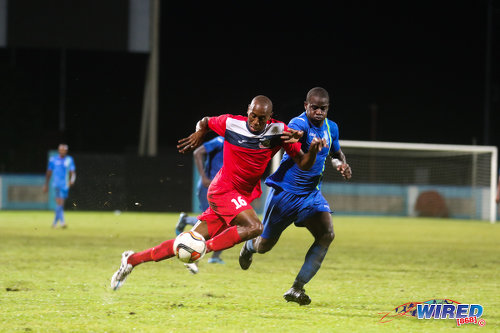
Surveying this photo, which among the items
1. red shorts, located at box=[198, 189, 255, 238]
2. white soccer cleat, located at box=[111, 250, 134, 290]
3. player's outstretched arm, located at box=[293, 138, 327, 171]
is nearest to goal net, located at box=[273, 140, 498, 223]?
red shorts, located at box=[198, 189, 255, 238]

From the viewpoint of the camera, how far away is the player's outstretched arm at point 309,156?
668cm

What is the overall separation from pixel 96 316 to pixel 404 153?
88.2ft

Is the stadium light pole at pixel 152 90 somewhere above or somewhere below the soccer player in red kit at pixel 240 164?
above

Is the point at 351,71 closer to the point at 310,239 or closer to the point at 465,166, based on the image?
the point at 465,166

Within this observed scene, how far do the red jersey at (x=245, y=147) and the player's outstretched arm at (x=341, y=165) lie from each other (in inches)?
25.0

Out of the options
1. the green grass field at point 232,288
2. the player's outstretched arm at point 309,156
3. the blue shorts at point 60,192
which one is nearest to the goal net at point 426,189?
the blue shorts at point 60,192

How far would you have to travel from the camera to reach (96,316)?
251 inches

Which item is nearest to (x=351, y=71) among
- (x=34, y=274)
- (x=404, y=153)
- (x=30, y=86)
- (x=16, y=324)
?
(x=404, y=153)

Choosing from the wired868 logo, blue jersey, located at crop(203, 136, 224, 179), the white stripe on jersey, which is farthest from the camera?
blue jersey, located at crop(203, 136, 224, 179)

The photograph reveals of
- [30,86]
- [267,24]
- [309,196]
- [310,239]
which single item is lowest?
[310,239]

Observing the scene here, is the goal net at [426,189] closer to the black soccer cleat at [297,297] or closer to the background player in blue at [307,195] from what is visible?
the background player in blue at [307,195]

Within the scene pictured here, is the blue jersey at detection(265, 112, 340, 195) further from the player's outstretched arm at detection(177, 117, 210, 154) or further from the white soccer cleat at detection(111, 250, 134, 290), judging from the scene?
the white soccer cleat at detection(111, 250, 134, 290)

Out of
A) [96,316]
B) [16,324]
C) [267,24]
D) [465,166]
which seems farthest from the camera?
[267,24]

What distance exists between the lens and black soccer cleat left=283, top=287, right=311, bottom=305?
7.21 meters
